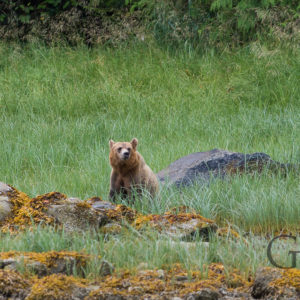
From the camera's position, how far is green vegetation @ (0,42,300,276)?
393cm

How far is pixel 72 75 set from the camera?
11.4 m

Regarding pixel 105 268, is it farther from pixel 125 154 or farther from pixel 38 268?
pixel 125 154

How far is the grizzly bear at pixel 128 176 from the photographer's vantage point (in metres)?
6.02

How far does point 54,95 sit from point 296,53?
4.35m

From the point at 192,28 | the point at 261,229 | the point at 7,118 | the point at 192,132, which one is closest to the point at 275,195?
the point at 261,229

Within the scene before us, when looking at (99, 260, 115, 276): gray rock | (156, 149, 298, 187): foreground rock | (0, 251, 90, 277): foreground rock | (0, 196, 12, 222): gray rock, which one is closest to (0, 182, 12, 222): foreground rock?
(0, 196, 12, 222): gray rock

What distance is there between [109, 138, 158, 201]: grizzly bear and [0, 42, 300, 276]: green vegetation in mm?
358

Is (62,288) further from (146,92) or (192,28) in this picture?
(192,28)

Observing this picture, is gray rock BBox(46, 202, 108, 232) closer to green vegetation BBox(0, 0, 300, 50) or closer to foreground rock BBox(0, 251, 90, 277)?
foreground rock BBox(0, 251, 90, 277)

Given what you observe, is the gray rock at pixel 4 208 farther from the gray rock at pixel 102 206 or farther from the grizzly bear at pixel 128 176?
the grizzly bear at pixel 128 176

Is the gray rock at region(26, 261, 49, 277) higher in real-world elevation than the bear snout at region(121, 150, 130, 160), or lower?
lower

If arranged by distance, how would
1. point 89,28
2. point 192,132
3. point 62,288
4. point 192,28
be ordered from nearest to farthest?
point 62,288, point 192,132, point 192,28, point 89,28

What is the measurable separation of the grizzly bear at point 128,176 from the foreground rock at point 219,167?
19cm

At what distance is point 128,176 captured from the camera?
6.09m
